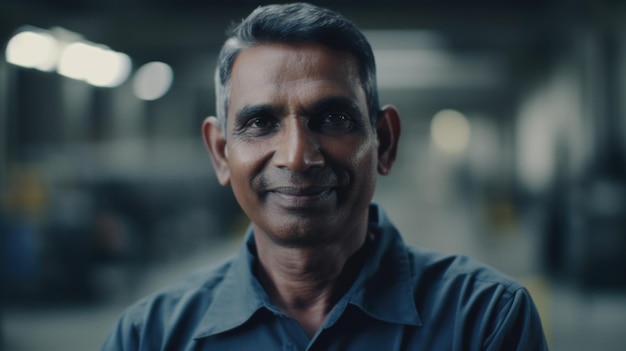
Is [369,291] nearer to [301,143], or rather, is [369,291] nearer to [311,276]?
[311,276]

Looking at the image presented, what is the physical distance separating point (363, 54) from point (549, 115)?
11372mm

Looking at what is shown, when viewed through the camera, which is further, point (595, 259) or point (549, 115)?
point (549, 115)

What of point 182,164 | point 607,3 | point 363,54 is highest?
point 607,3

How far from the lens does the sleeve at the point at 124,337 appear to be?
1382 mm

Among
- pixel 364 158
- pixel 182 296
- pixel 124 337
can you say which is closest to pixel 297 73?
pixel 364 158

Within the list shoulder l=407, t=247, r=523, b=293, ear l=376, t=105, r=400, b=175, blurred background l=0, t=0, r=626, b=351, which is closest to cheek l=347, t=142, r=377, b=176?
ear l=376, t=105, r=400, b=175

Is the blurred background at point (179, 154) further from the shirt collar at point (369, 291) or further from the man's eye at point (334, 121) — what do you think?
the man's eye at point (334, 121)

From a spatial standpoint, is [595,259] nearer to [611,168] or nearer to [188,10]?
[611,168]

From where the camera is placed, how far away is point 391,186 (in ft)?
63.1

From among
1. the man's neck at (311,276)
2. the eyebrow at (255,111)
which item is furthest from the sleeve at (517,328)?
the eyebrow at (255,111)

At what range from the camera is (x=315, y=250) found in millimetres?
1366

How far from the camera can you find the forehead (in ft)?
4.28

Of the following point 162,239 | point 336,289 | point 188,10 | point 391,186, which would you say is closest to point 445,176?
point 391,186

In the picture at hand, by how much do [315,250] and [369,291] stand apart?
139 mm
